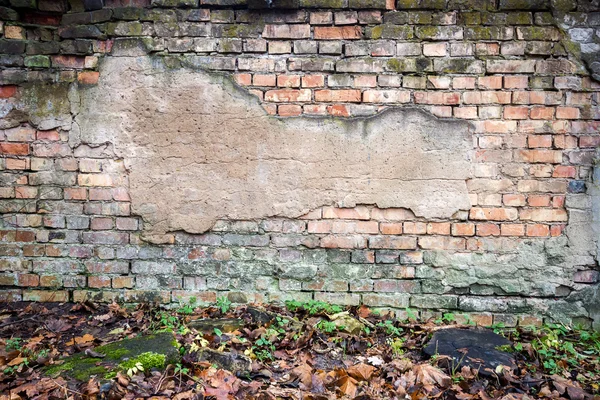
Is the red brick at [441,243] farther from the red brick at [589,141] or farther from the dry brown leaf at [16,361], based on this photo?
the dry brown leaf at [16,361]

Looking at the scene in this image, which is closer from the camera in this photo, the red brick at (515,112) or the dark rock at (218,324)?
the dark rock at (218,324)

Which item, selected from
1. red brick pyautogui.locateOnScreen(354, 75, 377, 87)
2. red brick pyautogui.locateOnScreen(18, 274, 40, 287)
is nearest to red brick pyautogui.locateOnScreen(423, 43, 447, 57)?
red brick pyautogui.locateOnScreen(354, 75, 377, 87)

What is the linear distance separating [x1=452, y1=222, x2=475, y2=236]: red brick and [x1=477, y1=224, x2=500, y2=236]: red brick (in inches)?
2.0

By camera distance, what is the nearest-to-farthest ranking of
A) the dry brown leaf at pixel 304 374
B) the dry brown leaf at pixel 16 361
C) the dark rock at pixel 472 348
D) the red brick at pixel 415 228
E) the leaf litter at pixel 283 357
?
the leaf litter at pixel 283 357
the dry brown leaf at pixel 304 374
the dry brown leaf at pixel 16 361
the dark rock at pixel 472 348
the red brick at pixel 415 228

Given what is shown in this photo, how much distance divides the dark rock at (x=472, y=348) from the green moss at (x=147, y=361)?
1679mm

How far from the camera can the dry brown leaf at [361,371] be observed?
2.59m

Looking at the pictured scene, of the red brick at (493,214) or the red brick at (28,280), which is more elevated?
the red brick at (493,214)

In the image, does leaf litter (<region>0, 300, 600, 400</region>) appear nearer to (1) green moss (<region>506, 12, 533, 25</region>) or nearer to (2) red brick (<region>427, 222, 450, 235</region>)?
(2) red brick (<region>427, 222, 450, 235</region>)

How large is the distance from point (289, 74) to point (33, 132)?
2016 millimetres

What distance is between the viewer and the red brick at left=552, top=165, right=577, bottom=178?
131 inches

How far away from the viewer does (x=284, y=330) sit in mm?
3125

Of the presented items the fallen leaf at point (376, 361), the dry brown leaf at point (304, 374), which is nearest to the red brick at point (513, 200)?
the fallen leaf at point (376, 361)

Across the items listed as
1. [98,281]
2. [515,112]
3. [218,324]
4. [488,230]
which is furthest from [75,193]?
[515,112]

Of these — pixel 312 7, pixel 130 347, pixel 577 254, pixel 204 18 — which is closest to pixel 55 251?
pixel 130 347
